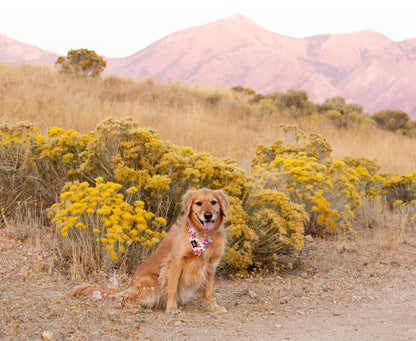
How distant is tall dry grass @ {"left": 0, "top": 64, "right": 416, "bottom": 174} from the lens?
11281mm

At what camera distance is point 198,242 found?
4125 mm

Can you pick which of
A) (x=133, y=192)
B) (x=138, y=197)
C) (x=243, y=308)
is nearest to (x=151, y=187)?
(x=138, y=197)

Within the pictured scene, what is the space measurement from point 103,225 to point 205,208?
1640mm

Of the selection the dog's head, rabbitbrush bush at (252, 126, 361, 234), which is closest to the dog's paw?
the dog's head

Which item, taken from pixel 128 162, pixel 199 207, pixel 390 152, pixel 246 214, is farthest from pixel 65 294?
pixel 390 152

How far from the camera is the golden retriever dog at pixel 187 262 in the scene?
163 inches

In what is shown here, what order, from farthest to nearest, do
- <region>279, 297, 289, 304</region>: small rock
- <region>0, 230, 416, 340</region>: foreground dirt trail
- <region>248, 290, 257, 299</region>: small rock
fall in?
<region>248, 290, 257, 299</region>: small rock
<region>279, 297, 289, 304</region>: small rock
<region>0, 230, 416, 340</region>: foreground dirt trail

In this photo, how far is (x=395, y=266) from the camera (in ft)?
21.1

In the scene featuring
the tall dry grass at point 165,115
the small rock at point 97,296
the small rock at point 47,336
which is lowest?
the small rock at point 47,336

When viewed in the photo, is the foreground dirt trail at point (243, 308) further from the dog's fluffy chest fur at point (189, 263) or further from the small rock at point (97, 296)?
the dog's fluffy chest fur at point (189, 263)

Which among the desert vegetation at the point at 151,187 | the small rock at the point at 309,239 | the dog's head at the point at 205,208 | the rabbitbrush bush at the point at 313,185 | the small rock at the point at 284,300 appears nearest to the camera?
the dog's head at the point at 205,208

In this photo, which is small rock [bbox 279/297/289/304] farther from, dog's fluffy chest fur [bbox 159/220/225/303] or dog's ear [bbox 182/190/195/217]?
dog's ear [bbox 182/190/195/217]

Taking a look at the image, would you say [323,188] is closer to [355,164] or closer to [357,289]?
[357,289]

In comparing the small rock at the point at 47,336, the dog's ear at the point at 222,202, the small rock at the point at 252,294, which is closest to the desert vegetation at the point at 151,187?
the small rock at the point at 252,294
